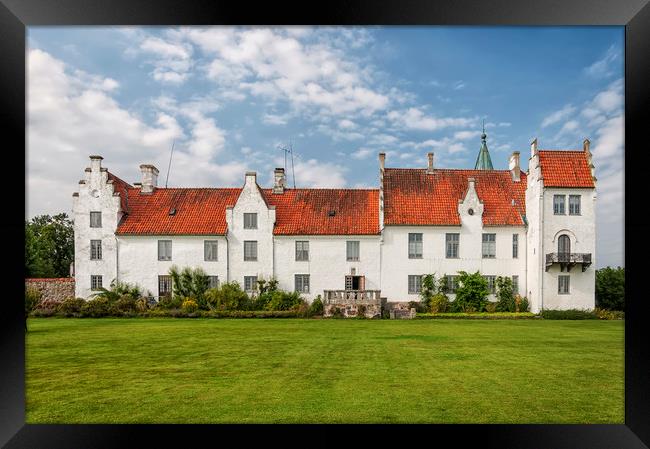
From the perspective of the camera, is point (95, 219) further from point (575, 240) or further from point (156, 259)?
point (575, 240)

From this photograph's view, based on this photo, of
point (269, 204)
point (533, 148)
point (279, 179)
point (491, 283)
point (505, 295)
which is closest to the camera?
point (505, 295)

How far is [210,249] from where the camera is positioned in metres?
23.6

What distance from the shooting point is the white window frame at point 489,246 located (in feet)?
75.6

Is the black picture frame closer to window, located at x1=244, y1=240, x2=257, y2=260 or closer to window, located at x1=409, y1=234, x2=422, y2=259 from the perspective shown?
window, located at x1=409, y1=234, x2=422, y2=259

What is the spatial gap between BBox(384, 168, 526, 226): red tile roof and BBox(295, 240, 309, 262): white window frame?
4389mm

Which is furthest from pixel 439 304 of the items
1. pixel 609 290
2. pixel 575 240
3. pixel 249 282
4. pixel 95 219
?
pixel 95 219

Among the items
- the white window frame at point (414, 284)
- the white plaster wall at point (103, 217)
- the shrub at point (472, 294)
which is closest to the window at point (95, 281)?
the white plaster wall at point (103, 217)

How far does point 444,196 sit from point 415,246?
3374 mm

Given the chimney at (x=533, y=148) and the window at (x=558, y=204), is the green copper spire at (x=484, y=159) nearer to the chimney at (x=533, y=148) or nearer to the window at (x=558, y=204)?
the chimney at (x=533, y=148)

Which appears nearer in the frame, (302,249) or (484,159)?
(302,249)

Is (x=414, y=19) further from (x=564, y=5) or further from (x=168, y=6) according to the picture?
(x=168, y=6)
